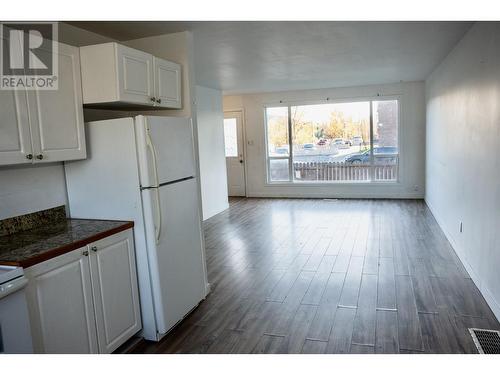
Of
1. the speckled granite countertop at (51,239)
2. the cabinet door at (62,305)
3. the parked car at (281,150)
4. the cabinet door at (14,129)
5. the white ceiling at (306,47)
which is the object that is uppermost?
the white ceiling at (306,47)

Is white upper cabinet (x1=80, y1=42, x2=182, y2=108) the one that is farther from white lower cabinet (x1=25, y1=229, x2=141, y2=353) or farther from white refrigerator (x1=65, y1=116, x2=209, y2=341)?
white lower cabinet (x1=25, y1=229, x2=141, y2=353)

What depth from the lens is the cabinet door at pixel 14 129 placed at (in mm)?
2154

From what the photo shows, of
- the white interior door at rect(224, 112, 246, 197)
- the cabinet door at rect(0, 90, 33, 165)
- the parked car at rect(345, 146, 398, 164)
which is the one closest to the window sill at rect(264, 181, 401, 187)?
the parked car at rect(345, 146, 398, 164)

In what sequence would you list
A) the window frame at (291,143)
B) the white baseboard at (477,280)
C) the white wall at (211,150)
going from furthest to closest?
1. the window frame at (291,143)
2. the white wall at (211,150)
3. the white baseboard at (477,280)

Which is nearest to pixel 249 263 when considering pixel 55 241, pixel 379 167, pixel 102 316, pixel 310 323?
pixel 310 323

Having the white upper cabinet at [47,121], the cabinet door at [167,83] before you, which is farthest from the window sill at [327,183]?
the white upper cabinet at [47,121]

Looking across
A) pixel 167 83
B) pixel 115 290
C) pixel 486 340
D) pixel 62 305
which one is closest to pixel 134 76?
pixel 167 83

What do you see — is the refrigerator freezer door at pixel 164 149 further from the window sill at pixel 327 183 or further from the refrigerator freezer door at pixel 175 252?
the window sill at pixel 327 183

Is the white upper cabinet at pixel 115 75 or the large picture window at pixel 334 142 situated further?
the large picture window at pixel 334 142

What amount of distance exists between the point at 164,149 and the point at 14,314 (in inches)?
55.1

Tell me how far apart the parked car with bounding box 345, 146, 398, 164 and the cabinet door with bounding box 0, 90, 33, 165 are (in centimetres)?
709

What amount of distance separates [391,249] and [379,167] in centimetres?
395

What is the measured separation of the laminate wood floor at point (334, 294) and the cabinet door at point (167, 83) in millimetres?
1716
